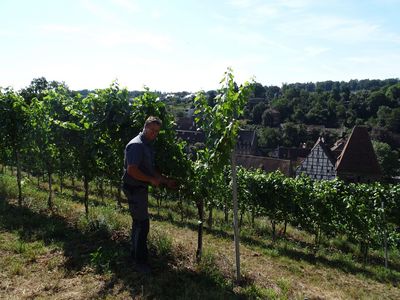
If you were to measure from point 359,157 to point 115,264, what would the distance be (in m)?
41.2

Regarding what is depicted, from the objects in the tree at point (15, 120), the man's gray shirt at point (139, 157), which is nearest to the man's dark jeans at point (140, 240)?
the man's gray shirt at point (139, 157)

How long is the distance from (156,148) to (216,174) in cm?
135

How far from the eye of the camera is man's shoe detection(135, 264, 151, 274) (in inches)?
209

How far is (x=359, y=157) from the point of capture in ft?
137

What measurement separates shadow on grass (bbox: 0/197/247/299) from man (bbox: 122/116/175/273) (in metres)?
0.27

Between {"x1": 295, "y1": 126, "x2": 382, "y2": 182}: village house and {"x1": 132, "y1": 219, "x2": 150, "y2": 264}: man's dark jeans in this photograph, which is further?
{"x1": 295, "y1": 126, "x2": 382, "y2": 182}: village house

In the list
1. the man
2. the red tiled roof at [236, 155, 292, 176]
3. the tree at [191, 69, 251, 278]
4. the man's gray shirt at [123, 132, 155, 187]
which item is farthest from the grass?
the red tiled roof at [236, 155, 292, 176]

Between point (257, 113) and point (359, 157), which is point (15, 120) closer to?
point (359, 157)

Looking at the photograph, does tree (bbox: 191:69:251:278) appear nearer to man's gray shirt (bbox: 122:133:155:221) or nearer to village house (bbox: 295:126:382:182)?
man's gray shirt (bbox: 122:133:155:221)

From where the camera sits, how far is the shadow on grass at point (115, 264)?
489 cm

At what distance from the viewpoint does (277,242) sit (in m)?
11.7

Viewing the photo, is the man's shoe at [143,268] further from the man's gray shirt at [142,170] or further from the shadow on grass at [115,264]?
the man's gray shirt at [142,170]

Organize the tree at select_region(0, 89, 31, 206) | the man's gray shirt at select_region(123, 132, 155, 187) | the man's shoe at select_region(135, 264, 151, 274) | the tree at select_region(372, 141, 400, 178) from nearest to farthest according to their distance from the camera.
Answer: the man's gray shirt at select_region(123, 132, 155, 187), the man's shoe at select_region(135, 264, 151, 274), the tree at select_region(0, 89, 31, 206), the tree at select_region(372, 141, 400, 178)

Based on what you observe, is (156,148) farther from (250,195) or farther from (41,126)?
(250,195)
